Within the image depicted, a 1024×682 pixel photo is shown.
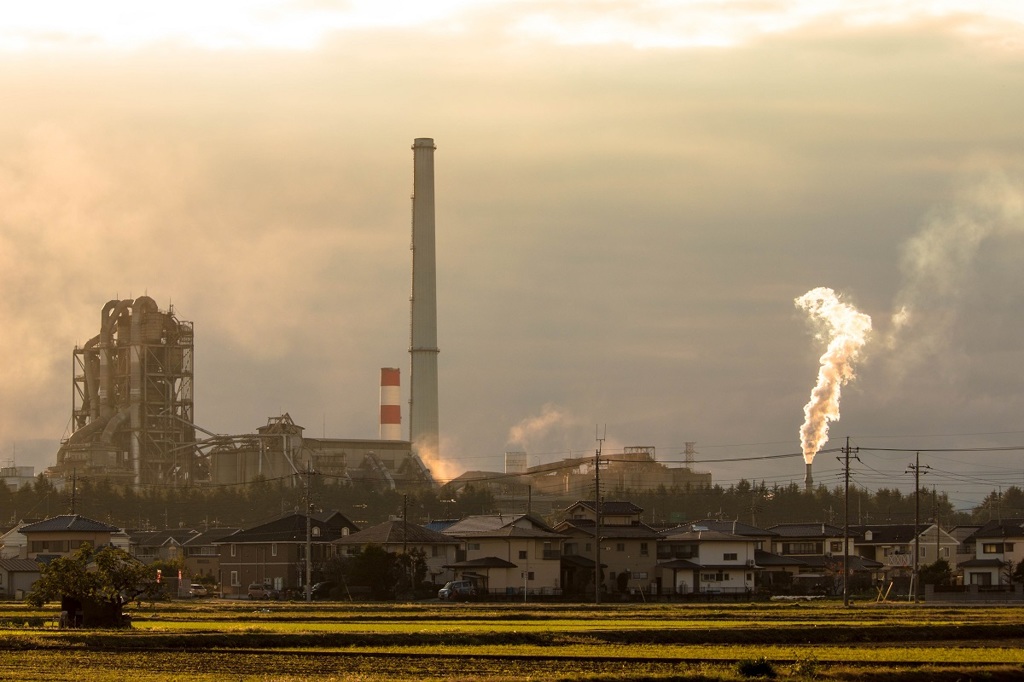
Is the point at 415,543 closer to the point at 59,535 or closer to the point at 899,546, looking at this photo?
the point at 59,535

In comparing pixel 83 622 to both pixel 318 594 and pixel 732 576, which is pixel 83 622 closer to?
pixel 318 594

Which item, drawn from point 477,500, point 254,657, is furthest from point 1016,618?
point 477,500

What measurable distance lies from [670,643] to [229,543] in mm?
54217

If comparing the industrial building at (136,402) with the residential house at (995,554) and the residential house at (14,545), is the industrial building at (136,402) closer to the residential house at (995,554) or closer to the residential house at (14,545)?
the residential house at (14,545)

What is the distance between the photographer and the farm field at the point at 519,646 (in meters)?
31.0

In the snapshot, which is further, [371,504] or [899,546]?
[371,504]

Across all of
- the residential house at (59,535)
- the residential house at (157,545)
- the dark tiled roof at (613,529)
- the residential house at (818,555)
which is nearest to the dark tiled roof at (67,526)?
the residential house at (59,535)

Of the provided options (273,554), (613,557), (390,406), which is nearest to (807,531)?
(613,557)

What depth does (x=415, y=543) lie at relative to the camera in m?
84.8

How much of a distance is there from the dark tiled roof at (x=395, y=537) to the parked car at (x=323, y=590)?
4159 mm

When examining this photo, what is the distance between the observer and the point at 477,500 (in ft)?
445

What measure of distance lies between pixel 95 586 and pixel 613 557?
46.2m

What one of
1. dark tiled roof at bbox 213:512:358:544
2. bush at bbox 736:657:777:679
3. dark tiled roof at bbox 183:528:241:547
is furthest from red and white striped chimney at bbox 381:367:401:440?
bush at bbox 736:657:777:679

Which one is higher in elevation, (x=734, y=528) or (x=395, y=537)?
(x=734, y=528)
